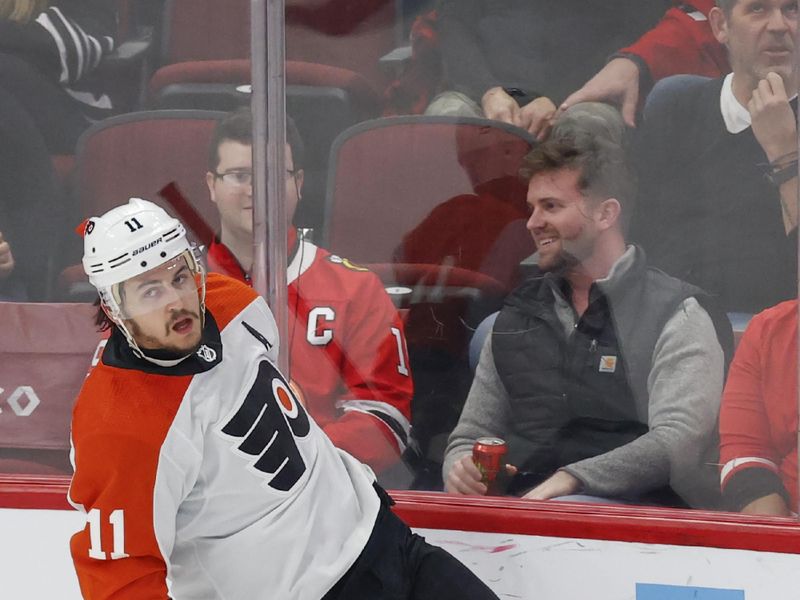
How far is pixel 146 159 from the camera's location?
224cm

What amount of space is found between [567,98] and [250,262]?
2.01ft

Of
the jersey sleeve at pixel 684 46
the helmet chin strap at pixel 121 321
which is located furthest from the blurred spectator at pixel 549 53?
the helmet chin strap at pixel 121 321

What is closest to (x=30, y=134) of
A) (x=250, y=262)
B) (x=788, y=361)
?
(x=250, y=262)

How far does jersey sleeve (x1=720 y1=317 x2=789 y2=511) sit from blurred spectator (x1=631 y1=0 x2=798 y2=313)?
75mm

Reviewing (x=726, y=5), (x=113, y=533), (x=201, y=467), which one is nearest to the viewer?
(x=113, y=533)

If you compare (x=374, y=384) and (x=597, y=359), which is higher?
(x=597, y=359)

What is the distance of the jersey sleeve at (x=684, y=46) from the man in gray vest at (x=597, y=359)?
0.15 m

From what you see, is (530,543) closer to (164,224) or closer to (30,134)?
(164,224)

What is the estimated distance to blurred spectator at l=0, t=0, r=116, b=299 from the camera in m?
2.25

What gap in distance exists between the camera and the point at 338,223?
219 centimetres

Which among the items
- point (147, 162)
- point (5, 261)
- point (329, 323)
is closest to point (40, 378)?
point (5, 261)

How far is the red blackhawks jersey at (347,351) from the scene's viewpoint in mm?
2199

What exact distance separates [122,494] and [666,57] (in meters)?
1.06

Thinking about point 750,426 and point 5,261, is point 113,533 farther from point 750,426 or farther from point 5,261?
point 750,426
